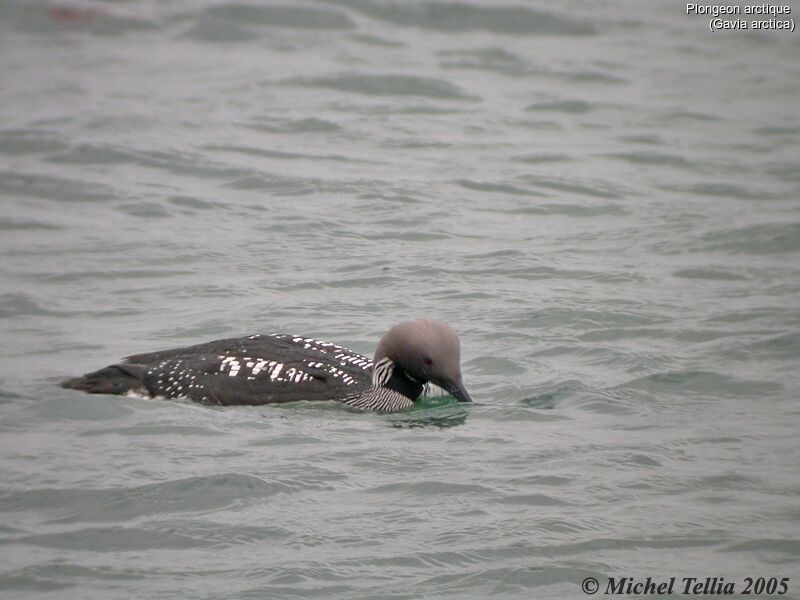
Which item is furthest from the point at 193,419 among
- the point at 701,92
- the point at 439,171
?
the point at 701,92

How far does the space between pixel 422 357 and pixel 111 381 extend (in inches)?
62.5

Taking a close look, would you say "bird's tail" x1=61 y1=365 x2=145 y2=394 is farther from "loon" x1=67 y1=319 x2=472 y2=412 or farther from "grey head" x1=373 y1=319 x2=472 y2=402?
"grey head" x1=373 y1=319 x2=472 y2=402

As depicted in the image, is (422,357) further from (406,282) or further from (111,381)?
(406,282)

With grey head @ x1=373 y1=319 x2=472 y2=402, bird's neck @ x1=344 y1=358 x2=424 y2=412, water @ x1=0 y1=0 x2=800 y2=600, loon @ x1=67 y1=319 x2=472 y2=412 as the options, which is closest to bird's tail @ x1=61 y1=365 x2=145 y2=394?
loon @ x1=67 y1=319 x2=472 y2=412

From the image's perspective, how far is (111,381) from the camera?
298 inches

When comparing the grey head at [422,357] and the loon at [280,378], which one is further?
the loon at [280,378]

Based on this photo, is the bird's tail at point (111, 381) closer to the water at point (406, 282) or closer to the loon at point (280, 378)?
the loon at point (280, 378)

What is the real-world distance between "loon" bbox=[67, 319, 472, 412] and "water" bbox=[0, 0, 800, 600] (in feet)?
0.42

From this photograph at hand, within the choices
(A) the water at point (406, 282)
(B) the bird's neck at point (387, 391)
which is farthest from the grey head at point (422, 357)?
(A) the water at point (406, 282)

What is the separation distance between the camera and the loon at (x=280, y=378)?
24.5 feet

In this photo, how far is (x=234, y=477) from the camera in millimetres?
6391

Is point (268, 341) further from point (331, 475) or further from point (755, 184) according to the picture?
point (755, 184)

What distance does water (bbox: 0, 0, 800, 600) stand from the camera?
19.1 feet

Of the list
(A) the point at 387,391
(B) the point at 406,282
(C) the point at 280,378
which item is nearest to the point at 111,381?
(C) the point at 280,378
